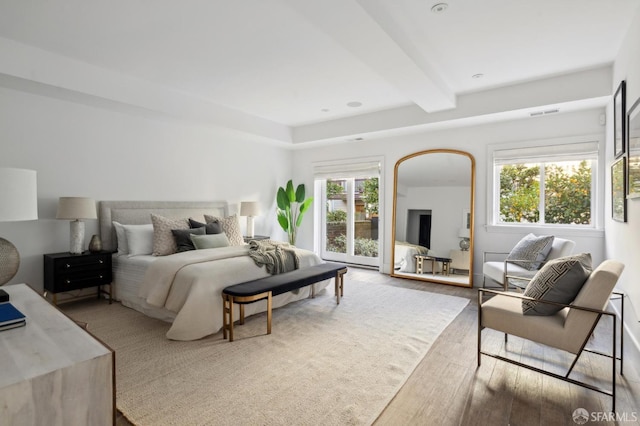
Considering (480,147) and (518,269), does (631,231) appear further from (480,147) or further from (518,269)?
(480,147)

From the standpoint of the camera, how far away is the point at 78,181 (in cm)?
414

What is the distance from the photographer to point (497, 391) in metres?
2.20

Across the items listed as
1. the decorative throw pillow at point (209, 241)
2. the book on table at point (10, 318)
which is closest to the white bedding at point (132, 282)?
the decorative throw pillow at point (209, 241)

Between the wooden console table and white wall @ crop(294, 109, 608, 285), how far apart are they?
489cm

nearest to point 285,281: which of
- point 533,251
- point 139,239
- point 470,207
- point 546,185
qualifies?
point 139,239

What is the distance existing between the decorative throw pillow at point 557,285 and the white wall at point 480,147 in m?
2.60

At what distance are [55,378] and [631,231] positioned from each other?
3.73m

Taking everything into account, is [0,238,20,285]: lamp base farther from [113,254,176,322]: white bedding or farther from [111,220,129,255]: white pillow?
[111,220,129,255]: white pillow

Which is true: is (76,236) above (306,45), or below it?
below

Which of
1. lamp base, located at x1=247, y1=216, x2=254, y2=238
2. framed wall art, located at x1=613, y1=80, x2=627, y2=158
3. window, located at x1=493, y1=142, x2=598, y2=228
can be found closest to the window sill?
window, located at x1=493, y1=142, x2=598, y2=228

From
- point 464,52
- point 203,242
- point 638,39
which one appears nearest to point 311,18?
point 464,52

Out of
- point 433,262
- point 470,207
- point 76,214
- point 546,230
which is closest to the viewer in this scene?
point 76,214

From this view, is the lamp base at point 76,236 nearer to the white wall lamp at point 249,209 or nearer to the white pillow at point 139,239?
the white pillow at point 139,239

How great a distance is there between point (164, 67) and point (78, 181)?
5.76 feet
